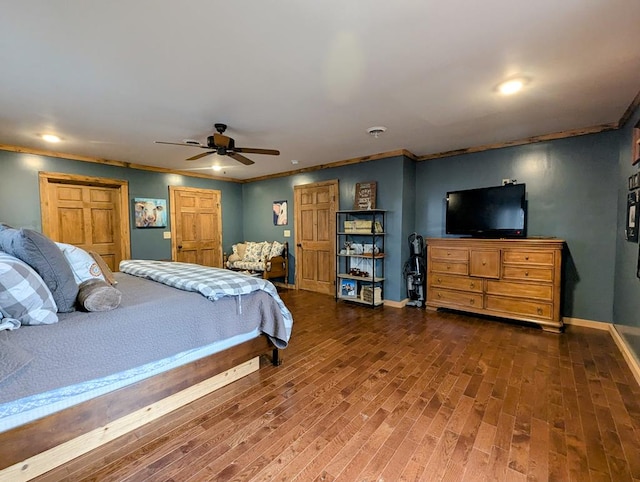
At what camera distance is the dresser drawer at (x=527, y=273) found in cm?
338

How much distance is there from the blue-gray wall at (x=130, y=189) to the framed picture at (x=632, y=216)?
6310mm

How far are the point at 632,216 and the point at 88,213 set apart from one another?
6.98 metres

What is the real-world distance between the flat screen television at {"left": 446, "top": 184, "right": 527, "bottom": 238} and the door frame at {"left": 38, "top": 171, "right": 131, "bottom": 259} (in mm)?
5260

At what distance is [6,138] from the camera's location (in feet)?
11.8

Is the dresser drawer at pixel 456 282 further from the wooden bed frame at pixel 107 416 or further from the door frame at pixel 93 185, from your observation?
the door frame at pixel 93 185

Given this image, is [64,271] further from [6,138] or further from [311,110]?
[6,138]

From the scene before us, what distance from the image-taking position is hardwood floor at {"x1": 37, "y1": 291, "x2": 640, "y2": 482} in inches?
59.6

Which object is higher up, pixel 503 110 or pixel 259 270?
pixel 503 110

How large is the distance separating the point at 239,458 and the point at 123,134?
365 centimetres

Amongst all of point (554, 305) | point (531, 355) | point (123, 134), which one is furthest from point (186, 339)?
point (554, 305)

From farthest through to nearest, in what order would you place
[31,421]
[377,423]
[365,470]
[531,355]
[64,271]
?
[531,355] → [377,423] → [64,271] → [365,470] → [31,421]

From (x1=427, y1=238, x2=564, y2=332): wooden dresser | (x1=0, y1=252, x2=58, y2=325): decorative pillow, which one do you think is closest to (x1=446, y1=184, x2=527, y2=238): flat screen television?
(x1=427, y1=238, x2=564, y2=332): wooden dresser

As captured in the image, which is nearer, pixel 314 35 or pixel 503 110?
pixel 314 35

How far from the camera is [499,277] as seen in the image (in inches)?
145
